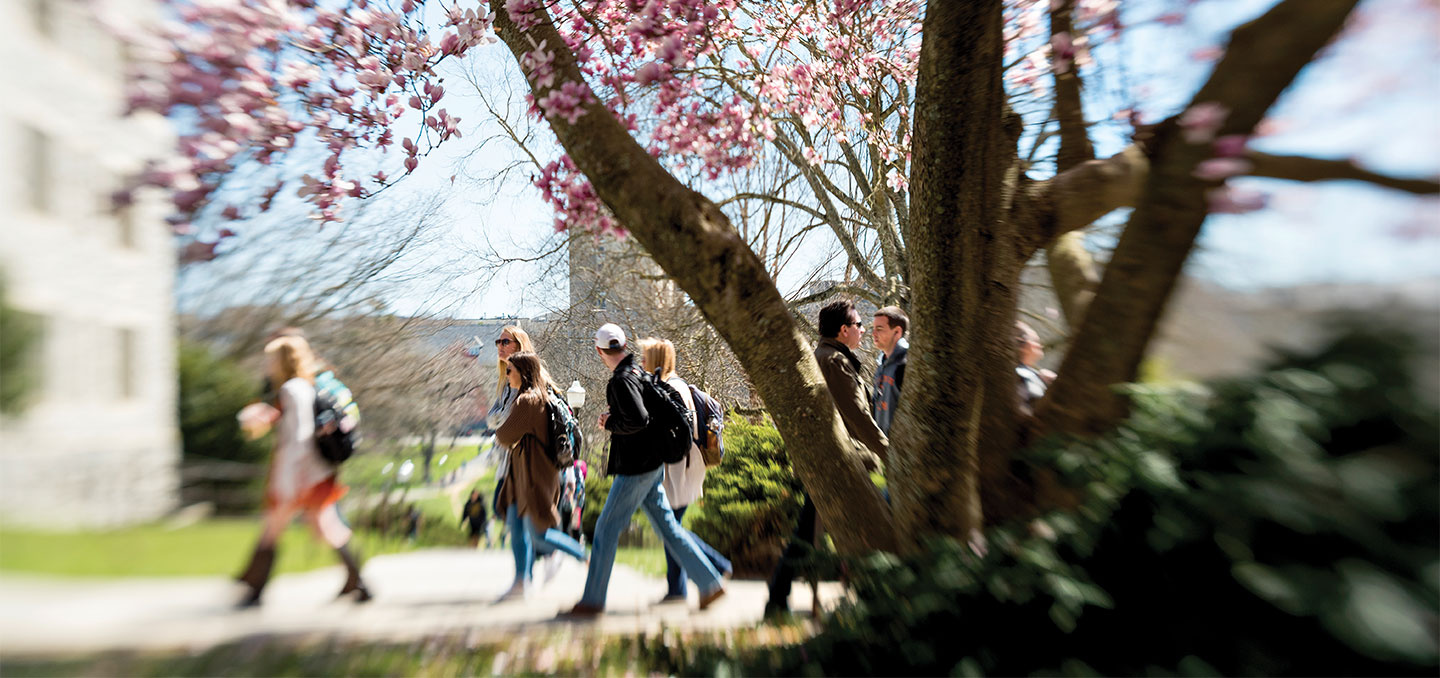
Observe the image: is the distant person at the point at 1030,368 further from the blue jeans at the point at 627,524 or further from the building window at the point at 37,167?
the building window at the point at 37,167

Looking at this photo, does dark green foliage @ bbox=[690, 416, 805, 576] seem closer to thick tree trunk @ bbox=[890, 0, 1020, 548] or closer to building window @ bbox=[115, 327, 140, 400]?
thick tree trunk @ bbox=[890, 0, 1020, 548]

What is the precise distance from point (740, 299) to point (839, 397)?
4.50ft

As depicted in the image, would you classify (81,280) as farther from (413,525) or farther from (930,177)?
(930,177)

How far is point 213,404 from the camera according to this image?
2449 millimetres

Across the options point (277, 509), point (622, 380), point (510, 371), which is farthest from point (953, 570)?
point (510, 371)

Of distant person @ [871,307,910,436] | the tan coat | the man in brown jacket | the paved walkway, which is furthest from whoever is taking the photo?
the tan coat

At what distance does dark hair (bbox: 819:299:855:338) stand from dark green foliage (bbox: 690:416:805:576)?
256 centimetres

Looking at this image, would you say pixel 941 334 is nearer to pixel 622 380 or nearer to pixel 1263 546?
pixel 1263 546

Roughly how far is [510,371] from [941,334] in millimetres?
3043

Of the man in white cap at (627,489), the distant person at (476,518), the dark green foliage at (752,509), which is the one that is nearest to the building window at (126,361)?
the distant person at (476,518)

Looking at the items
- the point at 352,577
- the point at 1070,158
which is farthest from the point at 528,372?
the point at 1070,158

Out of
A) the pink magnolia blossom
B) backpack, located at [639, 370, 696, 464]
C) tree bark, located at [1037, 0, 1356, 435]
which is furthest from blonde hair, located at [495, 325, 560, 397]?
the pink magnolia blossom

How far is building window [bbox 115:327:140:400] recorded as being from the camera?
7.19ft

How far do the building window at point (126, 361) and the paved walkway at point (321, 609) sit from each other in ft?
1.72
